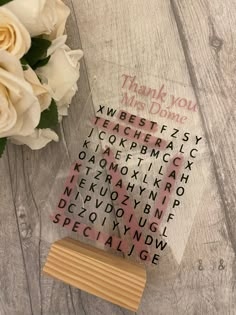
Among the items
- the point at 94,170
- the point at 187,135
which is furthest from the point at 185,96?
the point at 94,170

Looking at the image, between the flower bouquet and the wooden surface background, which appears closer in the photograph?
the flower bouquet

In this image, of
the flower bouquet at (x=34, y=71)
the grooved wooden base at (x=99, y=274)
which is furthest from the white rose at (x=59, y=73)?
the grooved wooden base at (x=99, y=274)

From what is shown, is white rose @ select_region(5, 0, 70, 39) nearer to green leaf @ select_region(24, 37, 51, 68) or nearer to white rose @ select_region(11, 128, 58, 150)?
green leaf @ select_region(24, 37, 51, 68)

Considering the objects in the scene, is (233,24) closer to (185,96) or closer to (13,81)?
(185,96)

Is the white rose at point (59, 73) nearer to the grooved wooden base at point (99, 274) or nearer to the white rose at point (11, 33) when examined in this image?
the white rose at point (11, 33)

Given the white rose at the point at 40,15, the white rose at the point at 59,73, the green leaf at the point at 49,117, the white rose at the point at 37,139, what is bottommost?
the white rose at the point at 37,139

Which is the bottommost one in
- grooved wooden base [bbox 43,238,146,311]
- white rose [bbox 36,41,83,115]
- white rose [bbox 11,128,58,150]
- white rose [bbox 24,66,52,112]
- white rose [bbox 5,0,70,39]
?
grooved wooden base [bbox 43,238,146,311]

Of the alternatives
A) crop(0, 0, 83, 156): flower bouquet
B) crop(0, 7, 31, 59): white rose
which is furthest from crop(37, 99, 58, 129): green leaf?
crop(0, 7, 31, 59): white rose
